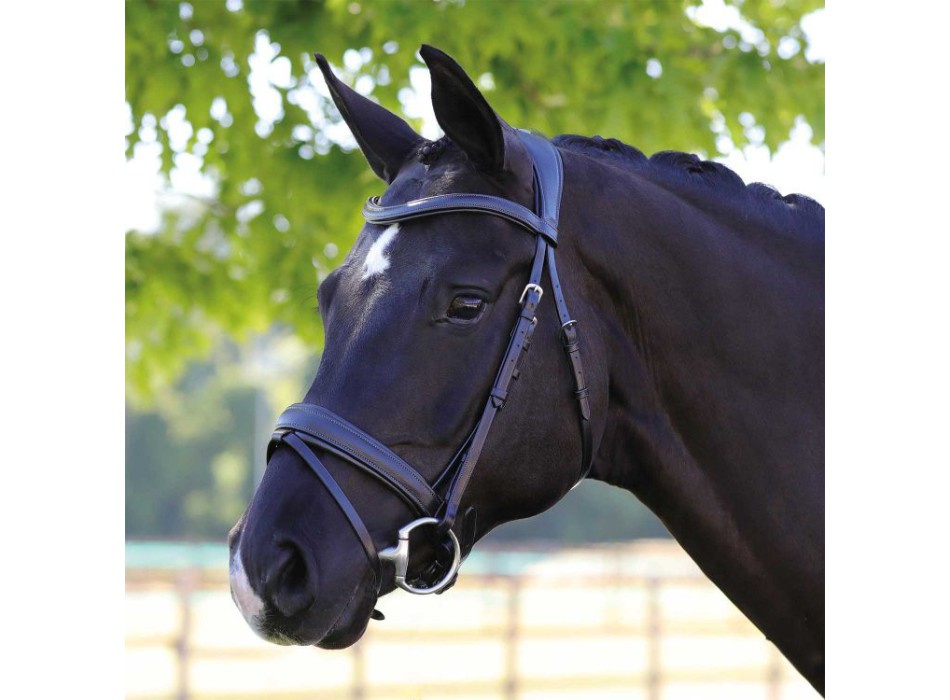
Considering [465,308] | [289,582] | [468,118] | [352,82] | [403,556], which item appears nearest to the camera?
[289,582]

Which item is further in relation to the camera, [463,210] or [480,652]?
[480,652]

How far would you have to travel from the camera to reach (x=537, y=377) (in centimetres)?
212

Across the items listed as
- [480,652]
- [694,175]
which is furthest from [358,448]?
[480,652]

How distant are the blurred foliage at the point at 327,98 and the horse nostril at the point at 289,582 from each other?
10.4 feet

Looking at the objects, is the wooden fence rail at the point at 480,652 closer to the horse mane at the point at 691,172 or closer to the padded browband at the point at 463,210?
the horse mane at the point at 691,172

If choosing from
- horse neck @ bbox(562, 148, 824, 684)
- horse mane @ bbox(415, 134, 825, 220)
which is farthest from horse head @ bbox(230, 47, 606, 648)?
horse mane @ bbox(415, 134, 825, 220)

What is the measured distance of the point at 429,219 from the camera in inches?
83.3

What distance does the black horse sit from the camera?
1.92m

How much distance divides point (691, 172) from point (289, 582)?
146 cm

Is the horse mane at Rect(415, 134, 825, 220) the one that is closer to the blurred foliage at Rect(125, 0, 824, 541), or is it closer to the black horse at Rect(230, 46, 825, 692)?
the black horse at Rect(230, 46, 825, 692)

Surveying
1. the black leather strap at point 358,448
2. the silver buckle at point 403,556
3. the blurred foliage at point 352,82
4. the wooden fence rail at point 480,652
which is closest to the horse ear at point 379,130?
the black leather strap at point 358,448

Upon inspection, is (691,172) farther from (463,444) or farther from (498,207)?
(463,444)

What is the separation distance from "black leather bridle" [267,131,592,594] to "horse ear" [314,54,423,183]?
280mm
